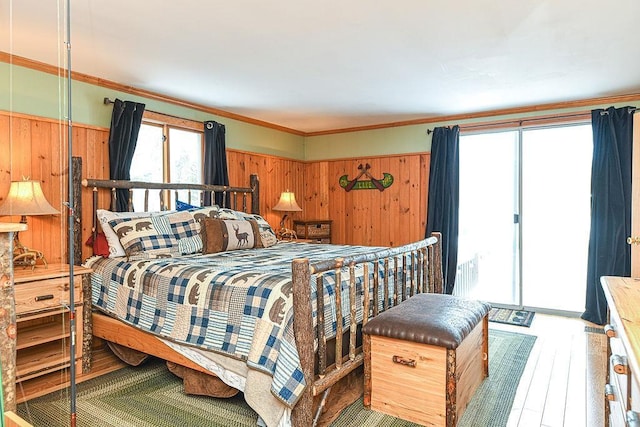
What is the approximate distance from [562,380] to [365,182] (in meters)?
3.25

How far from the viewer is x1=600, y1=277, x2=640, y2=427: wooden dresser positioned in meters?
0.95

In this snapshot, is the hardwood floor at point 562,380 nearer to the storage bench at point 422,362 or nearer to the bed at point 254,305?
the storage bench at point 422,362

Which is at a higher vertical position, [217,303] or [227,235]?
[227,235]

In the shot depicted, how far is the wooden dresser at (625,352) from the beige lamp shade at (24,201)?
3.12 metres

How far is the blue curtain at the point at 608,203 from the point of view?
12.6 feet

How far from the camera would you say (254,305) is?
6.86ft

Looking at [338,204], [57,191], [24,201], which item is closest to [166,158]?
[57,191]

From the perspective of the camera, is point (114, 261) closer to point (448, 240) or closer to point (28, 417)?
point (28, 417)

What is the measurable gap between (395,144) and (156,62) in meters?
3.06

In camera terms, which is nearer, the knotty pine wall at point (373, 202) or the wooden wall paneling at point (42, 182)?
the wooden wall paneling at point (42, 182)

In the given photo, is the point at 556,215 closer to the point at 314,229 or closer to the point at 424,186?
the point at 424,186

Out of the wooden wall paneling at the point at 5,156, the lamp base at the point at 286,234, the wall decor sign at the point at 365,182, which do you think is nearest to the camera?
the wooden wall paneling at the point at 5,156

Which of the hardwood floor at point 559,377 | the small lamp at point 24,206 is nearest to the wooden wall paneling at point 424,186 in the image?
the hardwood floor at point 559,377

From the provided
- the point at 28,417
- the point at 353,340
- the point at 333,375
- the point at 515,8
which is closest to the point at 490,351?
the point at 353,340
